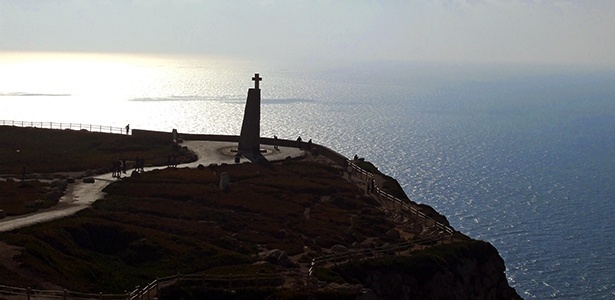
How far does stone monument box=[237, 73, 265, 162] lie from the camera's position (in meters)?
83.6

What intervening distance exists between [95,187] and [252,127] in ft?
69.6

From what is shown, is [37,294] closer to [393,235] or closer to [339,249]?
[339,249]

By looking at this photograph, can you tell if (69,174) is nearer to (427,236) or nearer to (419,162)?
(427,236)

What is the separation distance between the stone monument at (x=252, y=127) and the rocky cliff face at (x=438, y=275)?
28988 mm

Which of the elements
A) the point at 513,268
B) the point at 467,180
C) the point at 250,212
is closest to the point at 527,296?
the point at 513,268

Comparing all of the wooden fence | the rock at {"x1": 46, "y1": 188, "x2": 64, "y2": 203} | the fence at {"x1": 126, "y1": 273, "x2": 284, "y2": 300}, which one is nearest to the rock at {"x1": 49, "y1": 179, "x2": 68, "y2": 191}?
the rock at {"x1": 46, "y1": 188, "x2": 64, "y2": 203}

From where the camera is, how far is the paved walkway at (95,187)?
177 ft

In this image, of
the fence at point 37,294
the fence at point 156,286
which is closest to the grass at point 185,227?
the fence at point 37,294

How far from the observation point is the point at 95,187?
67438 mm

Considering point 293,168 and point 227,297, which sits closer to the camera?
point 227,297

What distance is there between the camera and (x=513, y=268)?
87.5 meters

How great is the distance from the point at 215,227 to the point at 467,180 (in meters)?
91.2

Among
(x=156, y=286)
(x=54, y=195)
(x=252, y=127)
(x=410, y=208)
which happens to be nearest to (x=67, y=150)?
(x=252, y=127)

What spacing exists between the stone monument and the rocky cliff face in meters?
29.0
